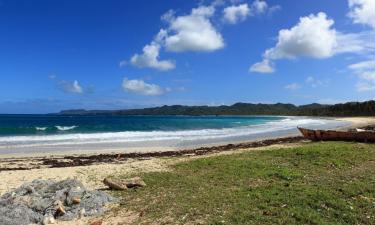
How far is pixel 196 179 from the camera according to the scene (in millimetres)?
12375

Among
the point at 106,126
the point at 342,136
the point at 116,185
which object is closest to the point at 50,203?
the point at 116,185

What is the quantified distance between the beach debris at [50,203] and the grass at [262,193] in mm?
792

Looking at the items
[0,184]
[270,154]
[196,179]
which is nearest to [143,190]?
[196,179]

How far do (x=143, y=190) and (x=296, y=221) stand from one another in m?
4.58

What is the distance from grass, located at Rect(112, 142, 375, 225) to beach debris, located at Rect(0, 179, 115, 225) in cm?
79

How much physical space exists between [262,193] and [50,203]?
4787mm

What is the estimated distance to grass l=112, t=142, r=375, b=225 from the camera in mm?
8164

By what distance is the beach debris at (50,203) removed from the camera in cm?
888

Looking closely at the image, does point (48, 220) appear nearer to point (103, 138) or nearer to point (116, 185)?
point (116, 185)

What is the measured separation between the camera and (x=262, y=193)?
32.3 ft

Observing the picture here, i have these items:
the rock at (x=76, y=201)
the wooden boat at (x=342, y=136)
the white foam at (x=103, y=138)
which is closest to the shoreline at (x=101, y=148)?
the white foam at (x=103, y=138)

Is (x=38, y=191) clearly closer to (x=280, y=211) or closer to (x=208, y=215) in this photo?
(x=208, y=215)

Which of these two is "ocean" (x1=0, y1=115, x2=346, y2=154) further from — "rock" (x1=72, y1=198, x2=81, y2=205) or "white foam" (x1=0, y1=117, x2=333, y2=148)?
"rock" (x1=72, y1=198, x2=81, y2=205)

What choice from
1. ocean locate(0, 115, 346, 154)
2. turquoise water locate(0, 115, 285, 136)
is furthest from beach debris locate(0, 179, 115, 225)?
turquoise water locate(0, 115, 285, 136)
